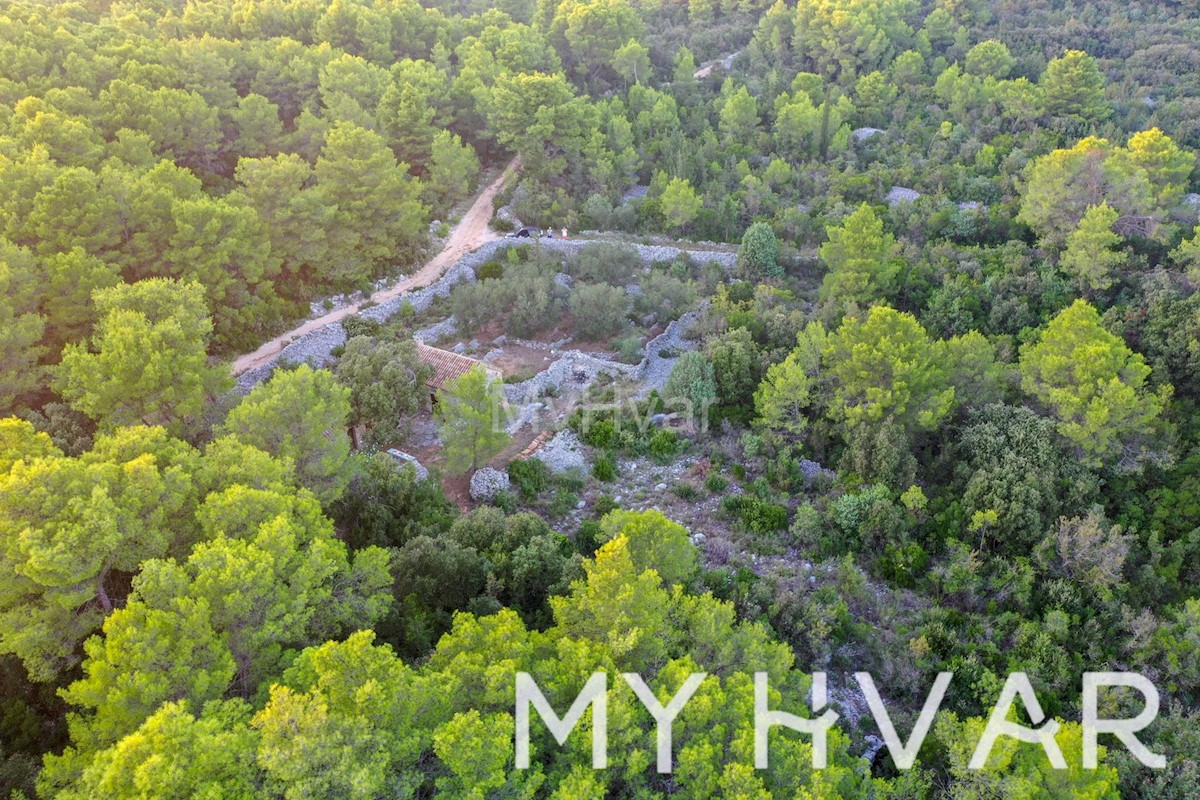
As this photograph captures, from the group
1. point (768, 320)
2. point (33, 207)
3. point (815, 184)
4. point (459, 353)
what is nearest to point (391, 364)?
point (459, 353)

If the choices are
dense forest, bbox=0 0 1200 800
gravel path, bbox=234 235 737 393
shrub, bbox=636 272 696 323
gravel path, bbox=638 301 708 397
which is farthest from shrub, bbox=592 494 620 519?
shrub, bbox=636 272 696 323

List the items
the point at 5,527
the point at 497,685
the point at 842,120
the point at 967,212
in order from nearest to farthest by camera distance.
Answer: the point at 497,685
the point at 5,527
the point at 967,212
the point at 842,120

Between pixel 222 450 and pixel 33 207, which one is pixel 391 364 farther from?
pixel 33 207

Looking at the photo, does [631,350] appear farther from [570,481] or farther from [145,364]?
[145,364]

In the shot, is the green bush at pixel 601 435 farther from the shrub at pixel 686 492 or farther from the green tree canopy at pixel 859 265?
the green tree canopy at pixel 859 265

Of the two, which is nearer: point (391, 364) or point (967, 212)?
point (391, 364)

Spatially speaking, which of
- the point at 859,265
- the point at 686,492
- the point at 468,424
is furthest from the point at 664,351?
the point at 468,424

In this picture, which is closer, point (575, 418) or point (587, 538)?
point (587, 538)
